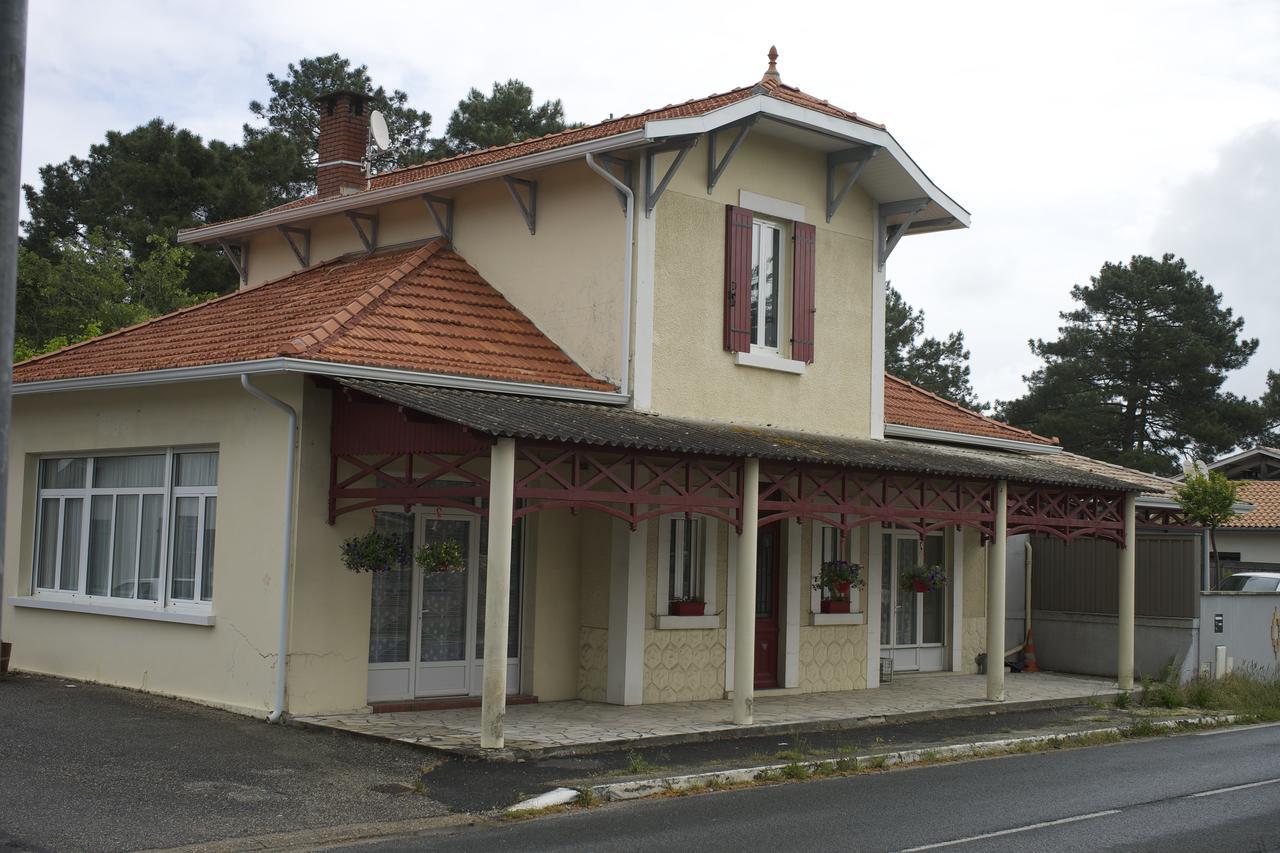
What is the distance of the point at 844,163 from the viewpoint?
55.7 feet

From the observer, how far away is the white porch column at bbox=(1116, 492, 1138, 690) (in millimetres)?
18141

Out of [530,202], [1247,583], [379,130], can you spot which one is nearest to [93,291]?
[379,130]

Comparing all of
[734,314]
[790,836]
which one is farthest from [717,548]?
[790,836]

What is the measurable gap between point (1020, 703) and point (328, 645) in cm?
845

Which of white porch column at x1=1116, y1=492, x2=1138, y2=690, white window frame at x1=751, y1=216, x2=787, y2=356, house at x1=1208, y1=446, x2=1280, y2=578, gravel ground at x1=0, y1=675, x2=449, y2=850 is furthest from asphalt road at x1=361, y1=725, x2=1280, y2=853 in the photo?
house at x1=1208, y1=446, x2=1280, y2=578

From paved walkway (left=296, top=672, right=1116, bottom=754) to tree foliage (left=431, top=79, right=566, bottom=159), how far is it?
88.4 ft

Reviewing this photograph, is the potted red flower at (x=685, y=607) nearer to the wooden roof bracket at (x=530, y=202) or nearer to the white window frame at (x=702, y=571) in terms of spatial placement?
the white window frame at (x=702, y=571)

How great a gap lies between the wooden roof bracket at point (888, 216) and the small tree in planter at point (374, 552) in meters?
8.03

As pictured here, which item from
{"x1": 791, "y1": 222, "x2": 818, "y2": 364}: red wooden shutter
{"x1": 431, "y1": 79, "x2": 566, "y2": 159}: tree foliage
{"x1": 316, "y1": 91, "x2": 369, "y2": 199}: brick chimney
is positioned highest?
{"x1": 431, "y1": 79, "x2": 566, "y2": 159}: tree foliage

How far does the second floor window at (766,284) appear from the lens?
1633 centimetres

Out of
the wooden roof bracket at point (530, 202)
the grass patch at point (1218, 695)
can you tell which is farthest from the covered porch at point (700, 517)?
the wooden roof bracket at point (530, 202)

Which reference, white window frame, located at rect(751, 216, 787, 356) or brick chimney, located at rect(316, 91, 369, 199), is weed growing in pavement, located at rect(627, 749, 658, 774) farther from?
brick chimney, located at rect(316, 91, 369, 199)

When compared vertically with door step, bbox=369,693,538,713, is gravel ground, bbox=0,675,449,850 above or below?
below

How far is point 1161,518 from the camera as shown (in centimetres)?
2492
